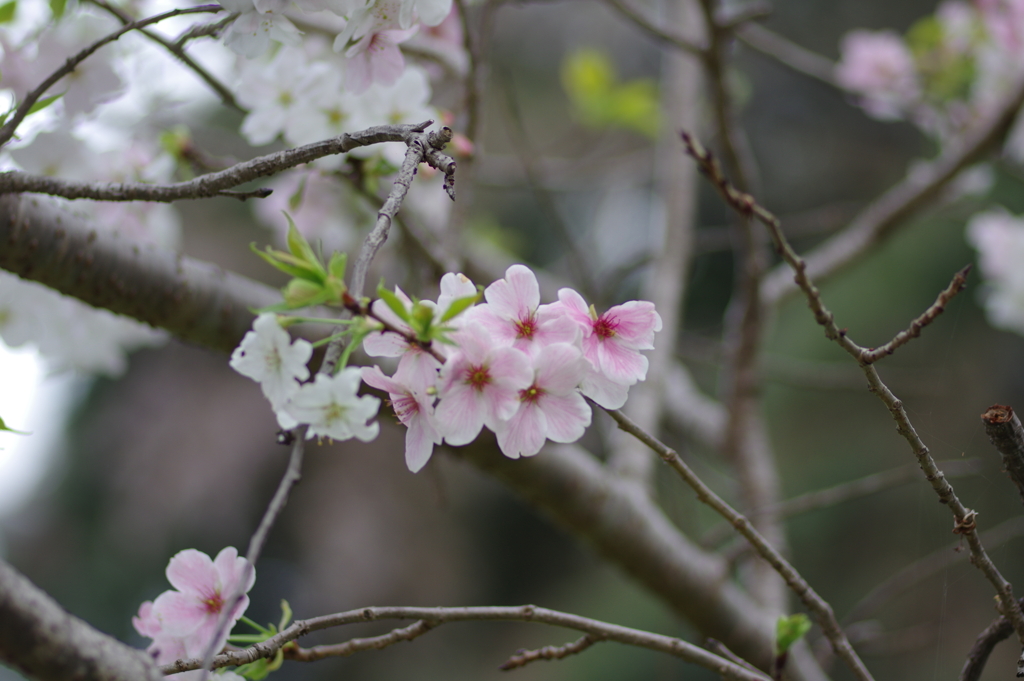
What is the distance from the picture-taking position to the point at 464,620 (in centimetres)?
36

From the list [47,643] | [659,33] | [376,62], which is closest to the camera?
[47,643]

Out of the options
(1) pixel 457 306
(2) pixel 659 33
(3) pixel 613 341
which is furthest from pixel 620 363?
(2) pixel 659 33

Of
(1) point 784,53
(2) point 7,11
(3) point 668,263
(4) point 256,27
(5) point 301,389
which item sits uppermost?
(1) point 784,53

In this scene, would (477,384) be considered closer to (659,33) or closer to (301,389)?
(301,389)

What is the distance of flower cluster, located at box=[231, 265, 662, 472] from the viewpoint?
30 centimetres

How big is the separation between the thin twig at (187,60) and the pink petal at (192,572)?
0.35 metres

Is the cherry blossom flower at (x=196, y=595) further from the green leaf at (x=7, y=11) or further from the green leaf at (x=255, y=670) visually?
the green leaf at (x=7, y=11)

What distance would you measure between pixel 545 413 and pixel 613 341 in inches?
2.4

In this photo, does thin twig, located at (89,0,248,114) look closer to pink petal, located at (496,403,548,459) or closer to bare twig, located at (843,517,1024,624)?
pink petal, located at (496,403,548,459)

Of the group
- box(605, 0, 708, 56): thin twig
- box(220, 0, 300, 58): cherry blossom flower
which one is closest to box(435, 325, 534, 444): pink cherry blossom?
box(220, 0, 300, 58): cherry blossom flower

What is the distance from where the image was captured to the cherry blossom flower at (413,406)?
0.34 m

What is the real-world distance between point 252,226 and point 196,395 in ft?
4.04

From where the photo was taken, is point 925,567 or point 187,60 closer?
point 187,60

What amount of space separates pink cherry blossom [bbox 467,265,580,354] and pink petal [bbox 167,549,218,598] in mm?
211
